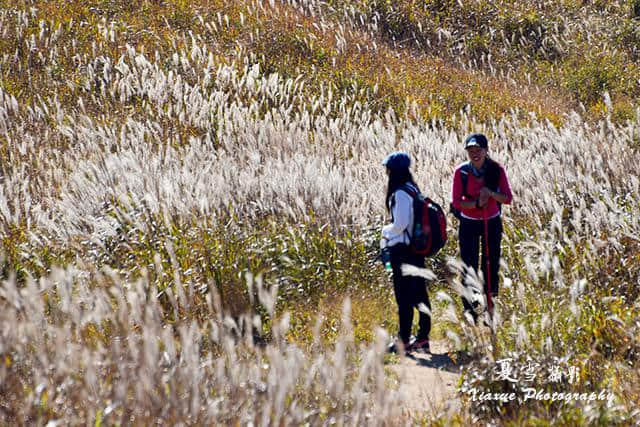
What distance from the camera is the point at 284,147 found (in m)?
9.80

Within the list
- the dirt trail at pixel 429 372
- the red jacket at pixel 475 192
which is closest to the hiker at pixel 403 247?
the dirt trail at pixel 429 372

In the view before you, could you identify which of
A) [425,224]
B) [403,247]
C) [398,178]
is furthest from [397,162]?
[403,247]

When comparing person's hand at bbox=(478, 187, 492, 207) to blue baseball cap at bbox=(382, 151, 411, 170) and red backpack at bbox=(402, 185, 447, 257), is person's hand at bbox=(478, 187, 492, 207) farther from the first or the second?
blue baseball cap at bbox=(382, 151, 411, 170)

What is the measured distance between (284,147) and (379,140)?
1.28m

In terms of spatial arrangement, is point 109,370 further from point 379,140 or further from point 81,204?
point 379,140

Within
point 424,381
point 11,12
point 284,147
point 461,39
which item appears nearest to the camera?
point 424,381

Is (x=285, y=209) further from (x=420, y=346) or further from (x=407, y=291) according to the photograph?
(x=420, y=346)

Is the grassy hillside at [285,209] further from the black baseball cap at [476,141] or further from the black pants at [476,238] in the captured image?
the black baseball cap at [476,141]

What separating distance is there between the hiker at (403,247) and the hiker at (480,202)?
1.29 feet

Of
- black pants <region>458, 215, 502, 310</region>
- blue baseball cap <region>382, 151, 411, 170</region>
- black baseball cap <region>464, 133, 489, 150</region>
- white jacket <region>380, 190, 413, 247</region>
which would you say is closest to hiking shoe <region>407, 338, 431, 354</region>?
black pants <region>458, 215, 502, 310</region>

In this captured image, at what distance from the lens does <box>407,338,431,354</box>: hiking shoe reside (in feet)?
18.7

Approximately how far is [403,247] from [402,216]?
0.29m

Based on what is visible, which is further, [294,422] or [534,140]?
[534,140]

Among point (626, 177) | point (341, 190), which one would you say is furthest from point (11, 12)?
point (626, 177)
